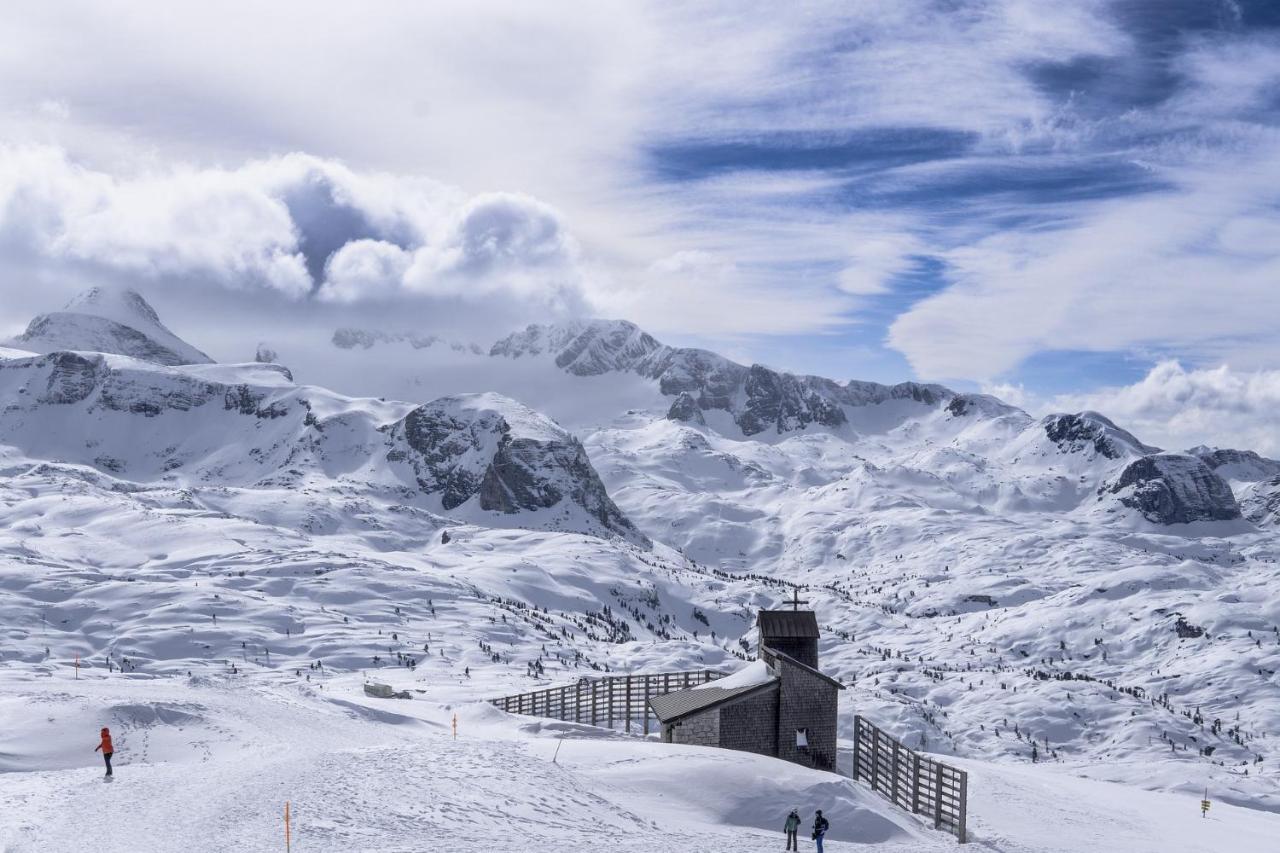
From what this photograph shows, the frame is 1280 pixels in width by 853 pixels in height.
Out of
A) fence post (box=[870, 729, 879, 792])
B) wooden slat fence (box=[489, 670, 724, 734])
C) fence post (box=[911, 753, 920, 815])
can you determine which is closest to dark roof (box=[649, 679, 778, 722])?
wooden slat fence (box=[489, 670, 724, 734])

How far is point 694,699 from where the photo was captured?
130ft

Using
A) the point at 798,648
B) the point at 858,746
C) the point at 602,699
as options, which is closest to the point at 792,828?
the point at 858,746

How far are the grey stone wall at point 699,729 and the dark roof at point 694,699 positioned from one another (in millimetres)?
307

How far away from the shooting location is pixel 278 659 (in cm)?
15088

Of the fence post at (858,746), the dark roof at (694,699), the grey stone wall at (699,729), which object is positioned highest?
the dark roof at (694,699)

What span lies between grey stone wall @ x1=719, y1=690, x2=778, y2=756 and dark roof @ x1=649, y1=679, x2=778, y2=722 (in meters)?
0.33

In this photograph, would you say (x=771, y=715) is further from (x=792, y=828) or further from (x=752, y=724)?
Result: (x=792, y=828)

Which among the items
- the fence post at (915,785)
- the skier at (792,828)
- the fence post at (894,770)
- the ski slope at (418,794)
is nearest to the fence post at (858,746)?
the ski slope at (418,794)

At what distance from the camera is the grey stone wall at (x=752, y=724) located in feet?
123

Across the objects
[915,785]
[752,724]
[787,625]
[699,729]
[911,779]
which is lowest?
[911,779]

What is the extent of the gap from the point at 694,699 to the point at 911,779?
840 cm

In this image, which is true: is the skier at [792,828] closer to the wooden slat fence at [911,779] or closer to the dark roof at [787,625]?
the wooden slat fence at [911,779]

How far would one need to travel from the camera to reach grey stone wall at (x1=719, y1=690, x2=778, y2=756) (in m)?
37.4

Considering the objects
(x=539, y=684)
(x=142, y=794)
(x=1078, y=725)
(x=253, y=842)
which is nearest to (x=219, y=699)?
(x=142, y=794)
